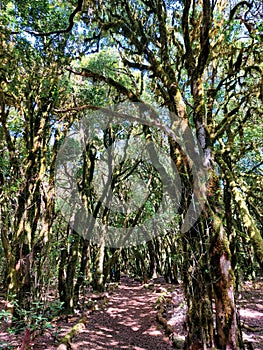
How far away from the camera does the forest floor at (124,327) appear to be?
23.3 feet

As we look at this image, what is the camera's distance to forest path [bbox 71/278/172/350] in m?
7.34

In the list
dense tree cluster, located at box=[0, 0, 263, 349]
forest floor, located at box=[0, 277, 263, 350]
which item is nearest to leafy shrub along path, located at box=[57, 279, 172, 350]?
forest floor, located at box=[0, 277, 263, 350]

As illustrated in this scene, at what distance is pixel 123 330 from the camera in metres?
8.98

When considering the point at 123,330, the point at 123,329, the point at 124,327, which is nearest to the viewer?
the point at 123,330

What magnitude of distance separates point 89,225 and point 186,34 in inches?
381

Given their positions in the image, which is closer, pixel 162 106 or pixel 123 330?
pixel 162 106

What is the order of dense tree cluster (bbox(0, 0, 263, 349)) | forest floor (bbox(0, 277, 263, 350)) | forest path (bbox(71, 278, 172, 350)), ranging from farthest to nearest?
forest path (bbox(71, 278, 172, 350)) < forest floor (bbox(0, 277, 263, 350)) < dense tree cluster (bbox(0, 0, 263, 349))

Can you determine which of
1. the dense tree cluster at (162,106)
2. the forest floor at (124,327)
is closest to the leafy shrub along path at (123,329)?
the forest floor at (124,327)

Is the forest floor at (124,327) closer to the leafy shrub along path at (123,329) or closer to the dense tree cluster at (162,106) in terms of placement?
the leafy shrub along path at (123,329)

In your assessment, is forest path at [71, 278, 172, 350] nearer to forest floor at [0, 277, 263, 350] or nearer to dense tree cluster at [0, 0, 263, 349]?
forest floor at [0, 277, 263, 350]

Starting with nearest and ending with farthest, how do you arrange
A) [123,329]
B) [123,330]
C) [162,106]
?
[162,106] < [123,330] < [123,329]

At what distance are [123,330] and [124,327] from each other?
A: 387 mm

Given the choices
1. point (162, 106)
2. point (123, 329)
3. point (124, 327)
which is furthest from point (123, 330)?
point (162, 106)

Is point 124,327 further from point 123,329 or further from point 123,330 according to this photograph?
point 123,330
